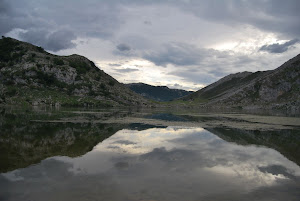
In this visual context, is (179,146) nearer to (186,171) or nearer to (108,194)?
(186,171)

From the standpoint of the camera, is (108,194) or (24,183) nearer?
(108,194)

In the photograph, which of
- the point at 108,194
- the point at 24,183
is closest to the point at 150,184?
the point at 108,194

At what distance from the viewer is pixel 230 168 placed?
64.6 feet

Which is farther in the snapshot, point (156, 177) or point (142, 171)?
point (142, 171)

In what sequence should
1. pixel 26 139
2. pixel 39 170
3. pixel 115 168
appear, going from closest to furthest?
pixel 39 170 < pixel 115 168 < pixel 26 139

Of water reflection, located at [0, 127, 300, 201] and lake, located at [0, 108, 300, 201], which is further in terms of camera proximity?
lake, located at [0, 108, 300, 201]

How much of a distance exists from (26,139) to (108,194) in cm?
2119

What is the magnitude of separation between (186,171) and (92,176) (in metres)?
7.58

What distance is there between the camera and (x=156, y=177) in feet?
54.1

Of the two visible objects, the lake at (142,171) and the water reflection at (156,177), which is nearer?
the water reflection at (156,177)

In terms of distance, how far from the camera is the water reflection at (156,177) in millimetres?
13109

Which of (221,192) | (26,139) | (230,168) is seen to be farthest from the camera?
(26,139)

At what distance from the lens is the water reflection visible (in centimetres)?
1311

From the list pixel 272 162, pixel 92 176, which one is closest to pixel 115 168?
pixel 92 176
